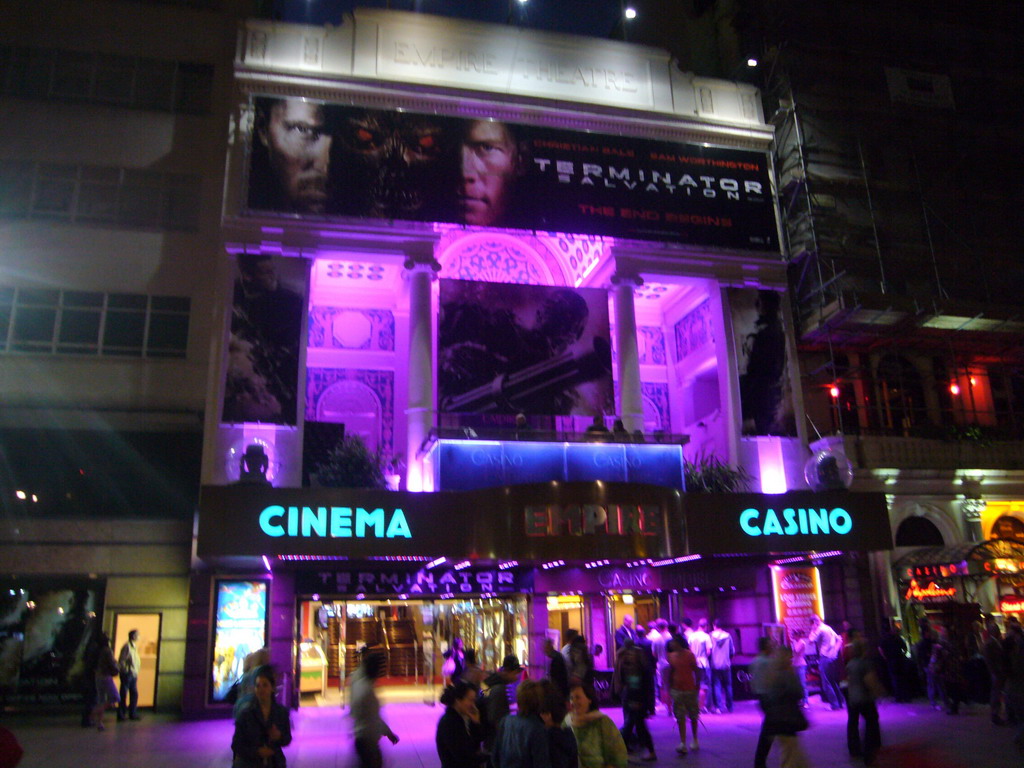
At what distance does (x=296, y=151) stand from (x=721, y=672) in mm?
15153

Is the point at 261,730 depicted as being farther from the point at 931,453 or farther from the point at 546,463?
the point at 931,453

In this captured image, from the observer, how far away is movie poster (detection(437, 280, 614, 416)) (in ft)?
66.2

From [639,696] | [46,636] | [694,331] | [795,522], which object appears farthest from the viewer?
[694,331]

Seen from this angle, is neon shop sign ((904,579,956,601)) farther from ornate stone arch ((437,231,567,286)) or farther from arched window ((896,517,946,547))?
ornate stone arch ((437,231,567,286))

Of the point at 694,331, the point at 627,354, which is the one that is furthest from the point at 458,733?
the point at 694,331

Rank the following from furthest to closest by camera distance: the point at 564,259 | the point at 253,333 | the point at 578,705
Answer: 1. the point at 564,259
2. the point at 253,333
3. the point at 578,705

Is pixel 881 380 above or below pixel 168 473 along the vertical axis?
above

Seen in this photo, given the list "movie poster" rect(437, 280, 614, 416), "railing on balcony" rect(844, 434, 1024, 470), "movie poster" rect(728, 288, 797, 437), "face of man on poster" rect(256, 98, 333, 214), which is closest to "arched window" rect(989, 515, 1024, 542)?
"railing on balcony" rect(844, 434, 1024, 470)

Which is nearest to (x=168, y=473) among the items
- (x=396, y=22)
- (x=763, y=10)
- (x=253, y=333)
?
(x=253, y=333)

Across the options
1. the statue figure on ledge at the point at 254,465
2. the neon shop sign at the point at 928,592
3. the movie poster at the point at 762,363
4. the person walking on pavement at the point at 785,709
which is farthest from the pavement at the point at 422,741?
the movie poster at the point at 762,363

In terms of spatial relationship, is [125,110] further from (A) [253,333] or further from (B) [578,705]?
(B) [578,705]

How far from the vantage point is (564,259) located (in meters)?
24.1

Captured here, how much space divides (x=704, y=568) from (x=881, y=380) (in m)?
8.97

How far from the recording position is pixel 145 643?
18.4m
